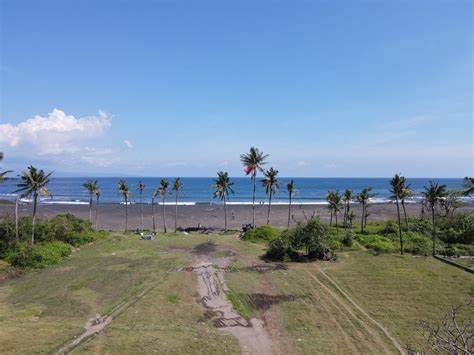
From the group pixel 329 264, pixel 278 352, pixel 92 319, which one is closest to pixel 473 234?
pixel 329 264

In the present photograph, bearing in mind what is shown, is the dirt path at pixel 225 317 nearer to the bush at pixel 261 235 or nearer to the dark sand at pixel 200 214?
the bush at pixel 261 235

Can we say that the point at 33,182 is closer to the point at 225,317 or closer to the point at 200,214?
the point at 225,317

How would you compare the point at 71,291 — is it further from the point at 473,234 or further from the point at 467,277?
the point at 473,234

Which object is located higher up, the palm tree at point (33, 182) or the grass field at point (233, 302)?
the palm tree at point (33, 182)

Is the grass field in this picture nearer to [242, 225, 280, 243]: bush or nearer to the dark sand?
[242, 225, 280, 243]: bush

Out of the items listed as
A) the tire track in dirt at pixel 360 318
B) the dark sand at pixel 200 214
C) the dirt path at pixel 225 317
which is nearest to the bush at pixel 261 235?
the dirt path at pixel 225 317
